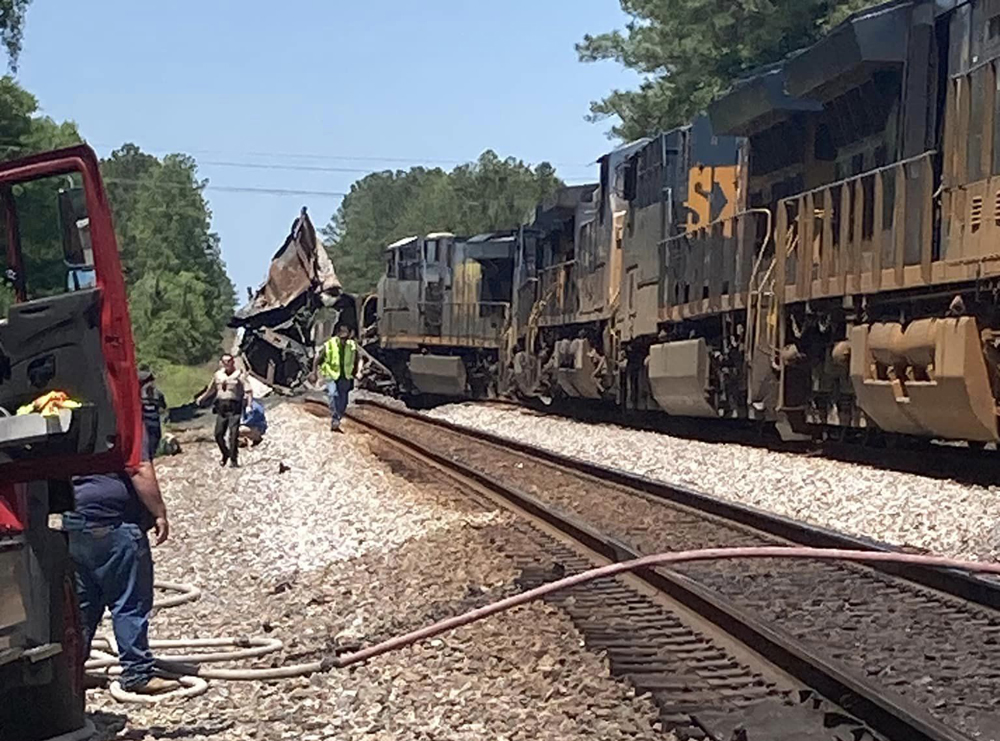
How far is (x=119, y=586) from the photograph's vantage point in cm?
562

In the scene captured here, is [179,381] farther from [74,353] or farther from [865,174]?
[74,353]

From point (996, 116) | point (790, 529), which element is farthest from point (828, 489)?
point (996, 116)

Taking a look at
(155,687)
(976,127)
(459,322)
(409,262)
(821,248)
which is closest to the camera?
(155,687)

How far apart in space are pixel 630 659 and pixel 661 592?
148 cm

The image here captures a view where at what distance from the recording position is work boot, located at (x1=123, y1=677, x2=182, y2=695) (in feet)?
18.2

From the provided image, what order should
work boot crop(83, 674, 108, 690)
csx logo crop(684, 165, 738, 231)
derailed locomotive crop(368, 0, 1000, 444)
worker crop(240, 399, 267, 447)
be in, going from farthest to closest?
worker crop(240, 399, 267, 447) < csx logo crop(684, 165, 738, 231) < derailed locomotive crop(368, 0, 1000, 444) < work boot crop(83, 674, 108, 690)

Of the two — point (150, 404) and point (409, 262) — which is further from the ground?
point (409, 262)

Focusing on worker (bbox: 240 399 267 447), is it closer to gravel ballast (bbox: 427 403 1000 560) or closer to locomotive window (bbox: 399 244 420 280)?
gravel ballast (bbox: 427 403 1000 560)

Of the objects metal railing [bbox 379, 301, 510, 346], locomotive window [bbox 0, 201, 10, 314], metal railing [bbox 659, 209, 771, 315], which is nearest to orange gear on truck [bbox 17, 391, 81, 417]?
locomotive window [bbox 0, 201, 10, 314]

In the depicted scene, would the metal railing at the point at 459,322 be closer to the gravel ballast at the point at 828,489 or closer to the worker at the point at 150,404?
the gravel ballast at the point at 828,489

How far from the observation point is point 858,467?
13.1 meters

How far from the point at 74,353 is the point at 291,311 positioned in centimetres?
3500

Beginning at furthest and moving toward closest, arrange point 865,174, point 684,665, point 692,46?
point 692,46
point 865,174
point 684,665

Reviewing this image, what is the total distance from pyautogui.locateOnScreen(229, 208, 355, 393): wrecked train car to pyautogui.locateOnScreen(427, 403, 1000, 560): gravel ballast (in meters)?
20.2
